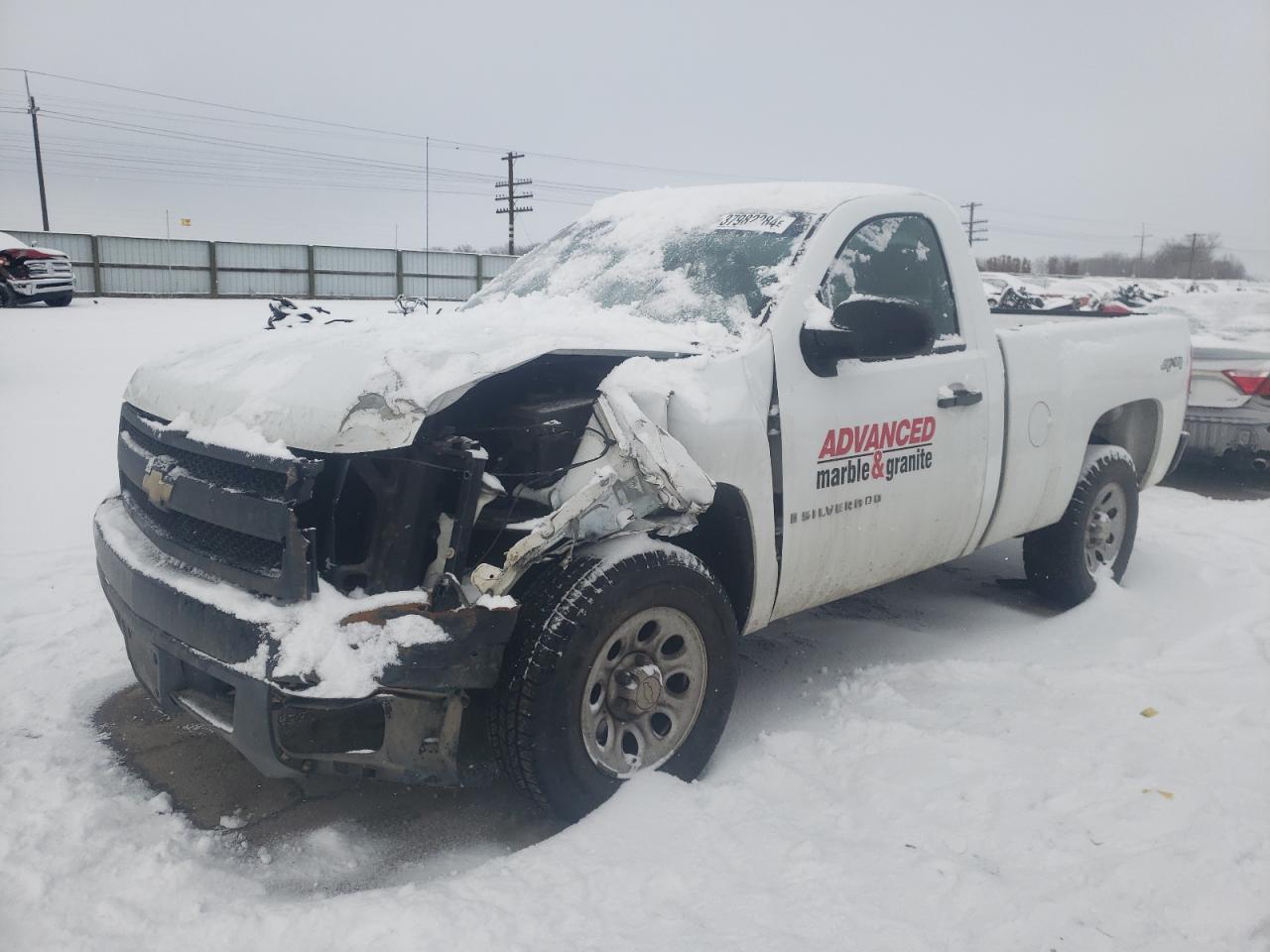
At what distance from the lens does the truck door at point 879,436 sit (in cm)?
340

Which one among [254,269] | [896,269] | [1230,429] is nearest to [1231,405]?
[1230,429]

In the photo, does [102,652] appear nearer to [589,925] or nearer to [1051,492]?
[589,925]

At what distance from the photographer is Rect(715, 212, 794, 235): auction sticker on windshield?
3748mm

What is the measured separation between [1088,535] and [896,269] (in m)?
2.01

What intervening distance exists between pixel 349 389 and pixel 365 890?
134 centimetres

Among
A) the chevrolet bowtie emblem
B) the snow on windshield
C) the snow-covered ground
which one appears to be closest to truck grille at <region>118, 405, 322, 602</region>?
the chevrolet bowtie emblem

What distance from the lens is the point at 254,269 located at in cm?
2814

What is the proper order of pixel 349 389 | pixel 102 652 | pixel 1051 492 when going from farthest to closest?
pixel 1051 492 < pixel 102 652 < pixel 349 389

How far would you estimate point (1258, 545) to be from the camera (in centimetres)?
624

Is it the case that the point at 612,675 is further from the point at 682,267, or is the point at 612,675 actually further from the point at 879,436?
the point at 682,267

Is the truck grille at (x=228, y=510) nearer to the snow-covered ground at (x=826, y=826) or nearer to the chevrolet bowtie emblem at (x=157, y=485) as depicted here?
the chevrolet bowtie emblem at (x=157, y=485)

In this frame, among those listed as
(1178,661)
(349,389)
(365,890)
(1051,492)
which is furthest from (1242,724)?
(349,389)

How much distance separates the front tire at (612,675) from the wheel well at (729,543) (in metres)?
0.17

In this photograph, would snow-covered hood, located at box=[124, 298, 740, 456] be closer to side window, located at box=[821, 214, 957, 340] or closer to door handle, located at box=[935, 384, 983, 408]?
side window, located at box=[821, 214, 957, 340]
